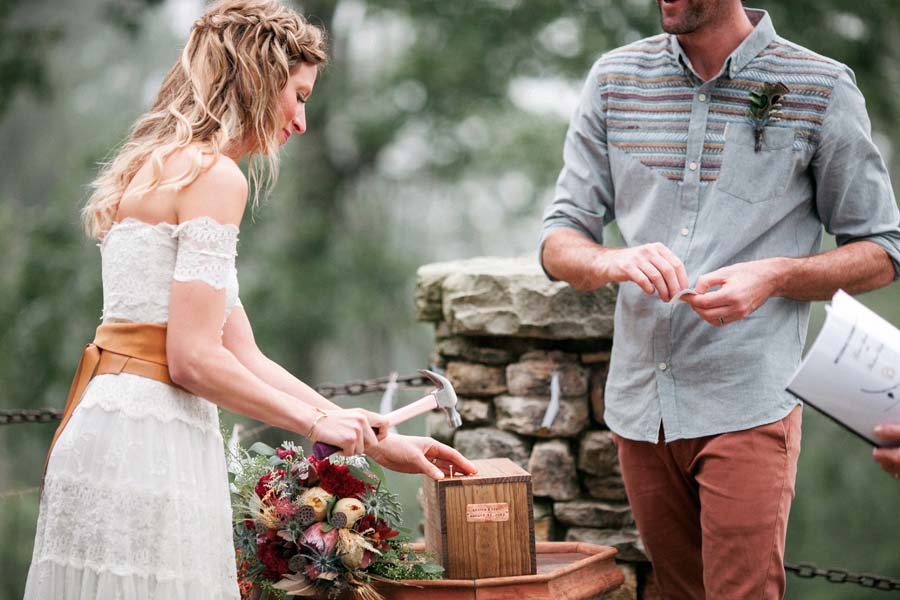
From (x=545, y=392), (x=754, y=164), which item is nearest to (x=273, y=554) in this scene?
(x=545, y=392)

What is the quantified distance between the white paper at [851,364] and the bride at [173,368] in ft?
3.03

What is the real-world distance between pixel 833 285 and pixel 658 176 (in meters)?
0.53

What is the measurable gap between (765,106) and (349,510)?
147cm

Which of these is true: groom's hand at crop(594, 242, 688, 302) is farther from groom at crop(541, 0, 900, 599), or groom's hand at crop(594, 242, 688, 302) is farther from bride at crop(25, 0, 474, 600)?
bride at crop(25, 0, 474, 600)

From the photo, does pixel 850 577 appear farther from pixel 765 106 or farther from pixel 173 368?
pixel 173 368

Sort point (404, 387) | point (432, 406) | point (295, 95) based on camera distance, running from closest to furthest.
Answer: point (295, 95), point (432, 406), point (404, 387)

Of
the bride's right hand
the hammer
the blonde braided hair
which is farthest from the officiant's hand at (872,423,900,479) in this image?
the blonde braided hair

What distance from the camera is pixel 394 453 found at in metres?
2.60

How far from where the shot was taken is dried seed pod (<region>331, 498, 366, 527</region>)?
2486 mm

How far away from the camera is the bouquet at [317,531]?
2457mm

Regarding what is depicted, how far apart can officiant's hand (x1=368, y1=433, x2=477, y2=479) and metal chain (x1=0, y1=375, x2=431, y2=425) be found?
71 cm

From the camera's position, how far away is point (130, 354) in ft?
7.09

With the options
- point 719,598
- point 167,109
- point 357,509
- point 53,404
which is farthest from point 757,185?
point 53,404

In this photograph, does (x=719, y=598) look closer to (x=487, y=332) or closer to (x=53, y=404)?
(x=487, y=332)
